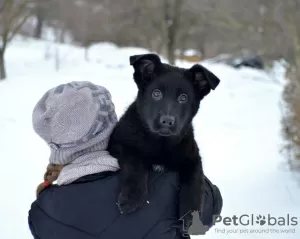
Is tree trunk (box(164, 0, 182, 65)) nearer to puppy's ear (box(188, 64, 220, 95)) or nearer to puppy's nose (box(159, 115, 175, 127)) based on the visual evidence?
puppy's ear (box(188, 64, 220, 95))

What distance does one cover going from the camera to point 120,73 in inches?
704

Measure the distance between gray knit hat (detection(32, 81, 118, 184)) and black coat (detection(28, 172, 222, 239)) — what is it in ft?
0.43

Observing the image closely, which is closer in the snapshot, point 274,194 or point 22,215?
point 22,215

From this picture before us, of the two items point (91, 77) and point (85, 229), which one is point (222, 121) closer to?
point (91, 77)

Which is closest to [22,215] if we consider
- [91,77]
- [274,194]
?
[274,194]

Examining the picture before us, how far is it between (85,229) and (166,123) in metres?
0.71

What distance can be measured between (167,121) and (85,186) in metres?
0.59

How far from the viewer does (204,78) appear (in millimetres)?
2420

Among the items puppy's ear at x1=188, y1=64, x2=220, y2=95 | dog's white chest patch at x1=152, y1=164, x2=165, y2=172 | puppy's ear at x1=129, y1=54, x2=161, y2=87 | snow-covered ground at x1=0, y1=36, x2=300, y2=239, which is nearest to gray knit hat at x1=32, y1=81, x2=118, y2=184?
dog's white chest patch at x1=152, y1=164, x2=165, y2=172

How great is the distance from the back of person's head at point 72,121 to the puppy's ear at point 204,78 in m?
0.57

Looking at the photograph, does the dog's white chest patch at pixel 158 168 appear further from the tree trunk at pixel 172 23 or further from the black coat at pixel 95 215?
the tree trunk at pixel 172 23

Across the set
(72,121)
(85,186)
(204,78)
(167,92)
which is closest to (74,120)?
(72,121)

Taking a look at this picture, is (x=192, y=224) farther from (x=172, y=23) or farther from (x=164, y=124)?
(x=172, y=23)

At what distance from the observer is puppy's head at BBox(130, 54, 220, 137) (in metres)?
2.33
